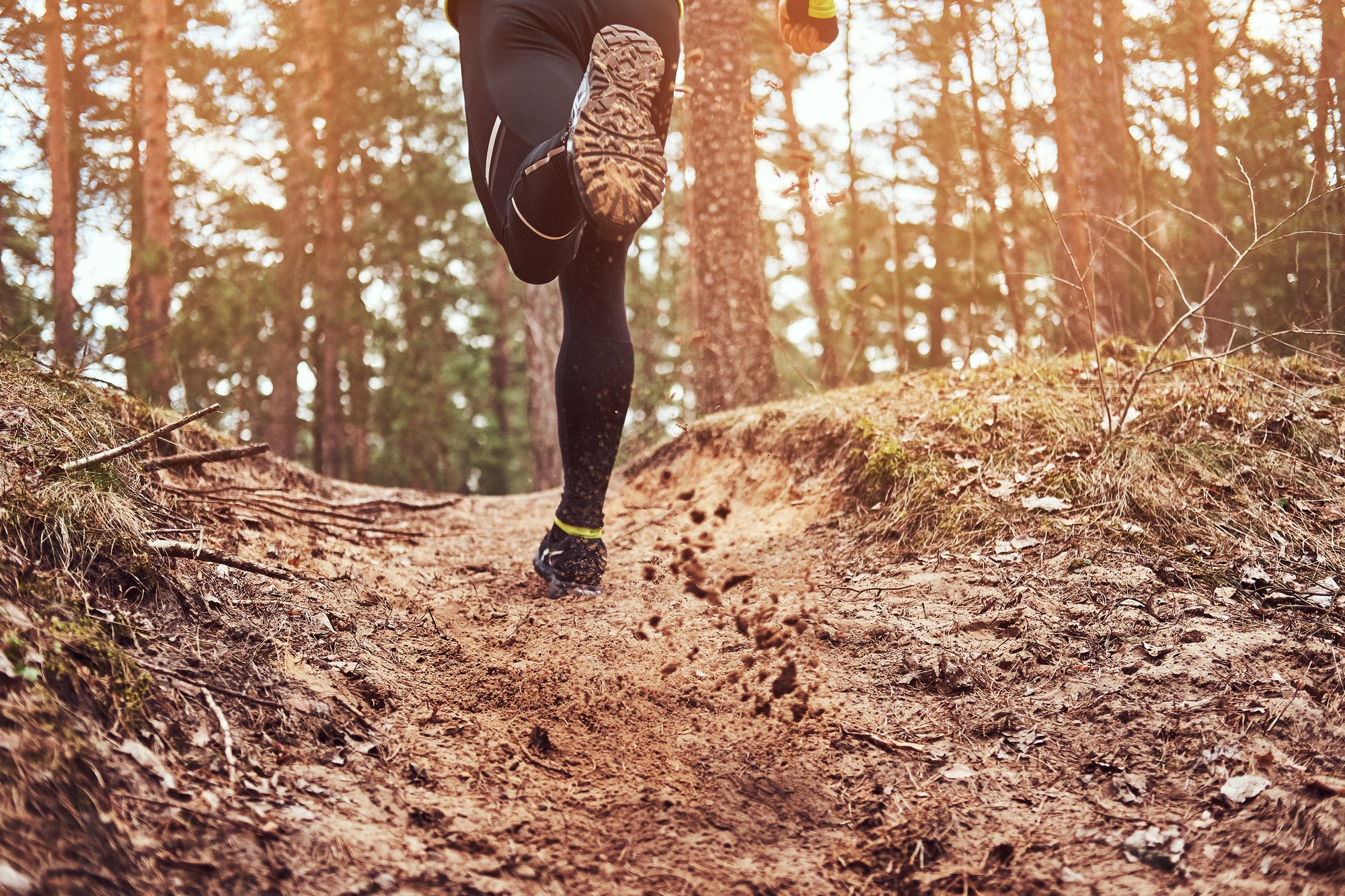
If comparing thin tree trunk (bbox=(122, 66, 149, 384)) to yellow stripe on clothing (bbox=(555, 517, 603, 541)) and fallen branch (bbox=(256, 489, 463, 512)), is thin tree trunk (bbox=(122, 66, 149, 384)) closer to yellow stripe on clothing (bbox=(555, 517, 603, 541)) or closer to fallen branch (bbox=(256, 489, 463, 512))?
fallen branch (bbox=(256, 489, 463, 512))

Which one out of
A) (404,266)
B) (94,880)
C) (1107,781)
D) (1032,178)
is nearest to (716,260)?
(1032,178)

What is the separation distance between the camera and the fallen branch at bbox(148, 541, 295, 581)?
175 cm

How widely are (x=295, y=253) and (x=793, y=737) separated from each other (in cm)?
1292

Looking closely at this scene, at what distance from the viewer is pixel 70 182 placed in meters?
8.62

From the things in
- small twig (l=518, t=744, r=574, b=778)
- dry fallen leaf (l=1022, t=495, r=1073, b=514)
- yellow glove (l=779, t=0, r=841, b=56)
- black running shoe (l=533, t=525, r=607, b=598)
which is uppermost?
yellow glove (l=779, t=0, r=841, b=56)

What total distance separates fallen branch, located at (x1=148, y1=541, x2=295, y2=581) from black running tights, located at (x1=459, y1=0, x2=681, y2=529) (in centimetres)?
84

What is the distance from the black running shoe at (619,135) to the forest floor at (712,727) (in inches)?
43.4

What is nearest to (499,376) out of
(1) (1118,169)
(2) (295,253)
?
(2) (295,253)

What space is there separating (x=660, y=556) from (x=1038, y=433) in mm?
1428

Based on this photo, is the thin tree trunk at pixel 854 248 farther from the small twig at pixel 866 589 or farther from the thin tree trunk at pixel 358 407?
the thin tree trunk at pixel 358 407

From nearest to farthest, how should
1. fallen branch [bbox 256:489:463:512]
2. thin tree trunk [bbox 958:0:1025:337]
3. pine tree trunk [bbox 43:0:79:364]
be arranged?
fallen branch [bbox 256:489:463:512], thin tree trunk [bbox 958:0:1025:337], pine tree trunk [bbox 43:0:79:364]

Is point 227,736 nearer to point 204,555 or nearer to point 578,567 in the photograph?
point 204,555

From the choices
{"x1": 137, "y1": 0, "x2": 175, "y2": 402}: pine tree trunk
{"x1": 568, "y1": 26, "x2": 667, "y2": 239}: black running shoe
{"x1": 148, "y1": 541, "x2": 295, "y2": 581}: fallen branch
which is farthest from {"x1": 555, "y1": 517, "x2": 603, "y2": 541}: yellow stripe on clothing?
{"x1": 137, "y1": 0, "x2": 175, "y2": 402}: pine tree trunk

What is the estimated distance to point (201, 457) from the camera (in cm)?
220
